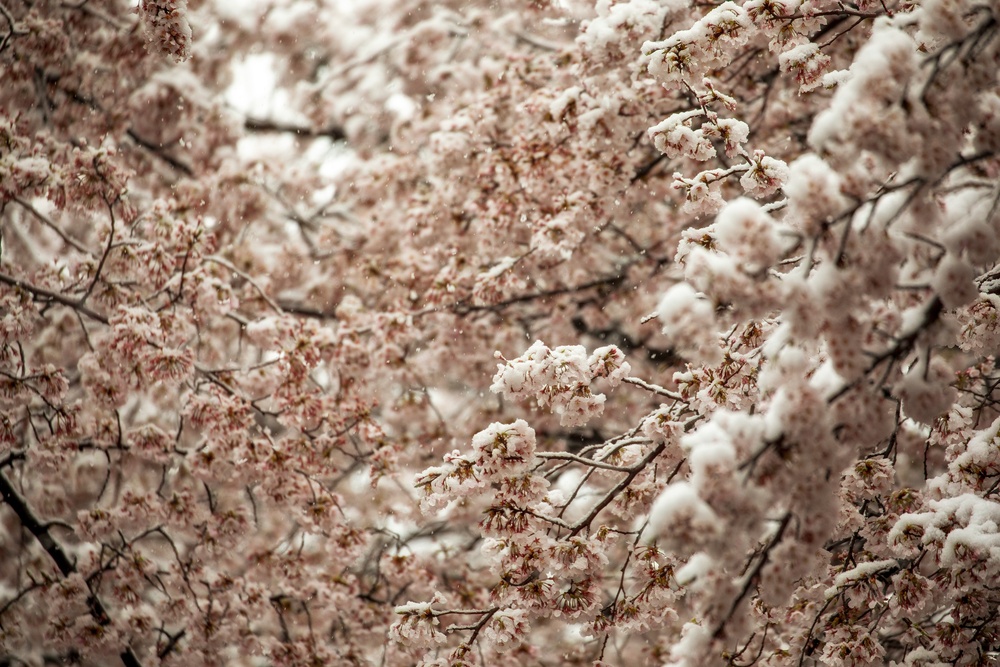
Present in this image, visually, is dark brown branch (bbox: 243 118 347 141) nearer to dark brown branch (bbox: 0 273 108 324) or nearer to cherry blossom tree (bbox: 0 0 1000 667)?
cherry blossom tree (bbox: 0 0 1000 667)

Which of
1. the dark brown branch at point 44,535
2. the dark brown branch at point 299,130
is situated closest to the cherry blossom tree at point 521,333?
the dark brown branch at point 44,535

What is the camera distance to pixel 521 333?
18.7 feet

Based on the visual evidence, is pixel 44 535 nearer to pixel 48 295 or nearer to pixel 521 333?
pixel 48 295

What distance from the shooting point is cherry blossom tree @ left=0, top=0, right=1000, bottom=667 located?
1.96 m

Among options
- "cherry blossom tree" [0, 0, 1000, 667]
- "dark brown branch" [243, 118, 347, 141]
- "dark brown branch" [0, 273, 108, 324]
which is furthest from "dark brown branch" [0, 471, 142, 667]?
"dark brown branch" [243, 118, 347, 141]

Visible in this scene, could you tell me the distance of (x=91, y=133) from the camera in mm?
5707

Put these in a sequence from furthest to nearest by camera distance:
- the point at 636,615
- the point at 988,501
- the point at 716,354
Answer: the point at 636,615 < the point at 988,501 < the point at 716,354

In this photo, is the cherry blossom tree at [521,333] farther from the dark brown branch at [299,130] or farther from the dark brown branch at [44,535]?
the dark brown branch at [299,130]

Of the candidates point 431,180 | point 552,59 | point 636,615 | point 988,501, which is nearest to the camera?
point 988,501

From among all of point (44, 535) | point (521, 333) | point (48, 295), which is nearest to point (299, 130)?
point (521, 333)

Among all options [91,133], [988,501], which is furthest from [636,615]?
[91,133]

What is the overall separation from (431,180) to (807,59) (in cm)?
310

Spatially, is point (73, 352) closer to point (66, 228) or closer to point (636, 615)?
point (66, 228)

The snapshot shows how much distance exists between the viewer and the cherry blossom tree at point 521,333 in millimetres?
1963
